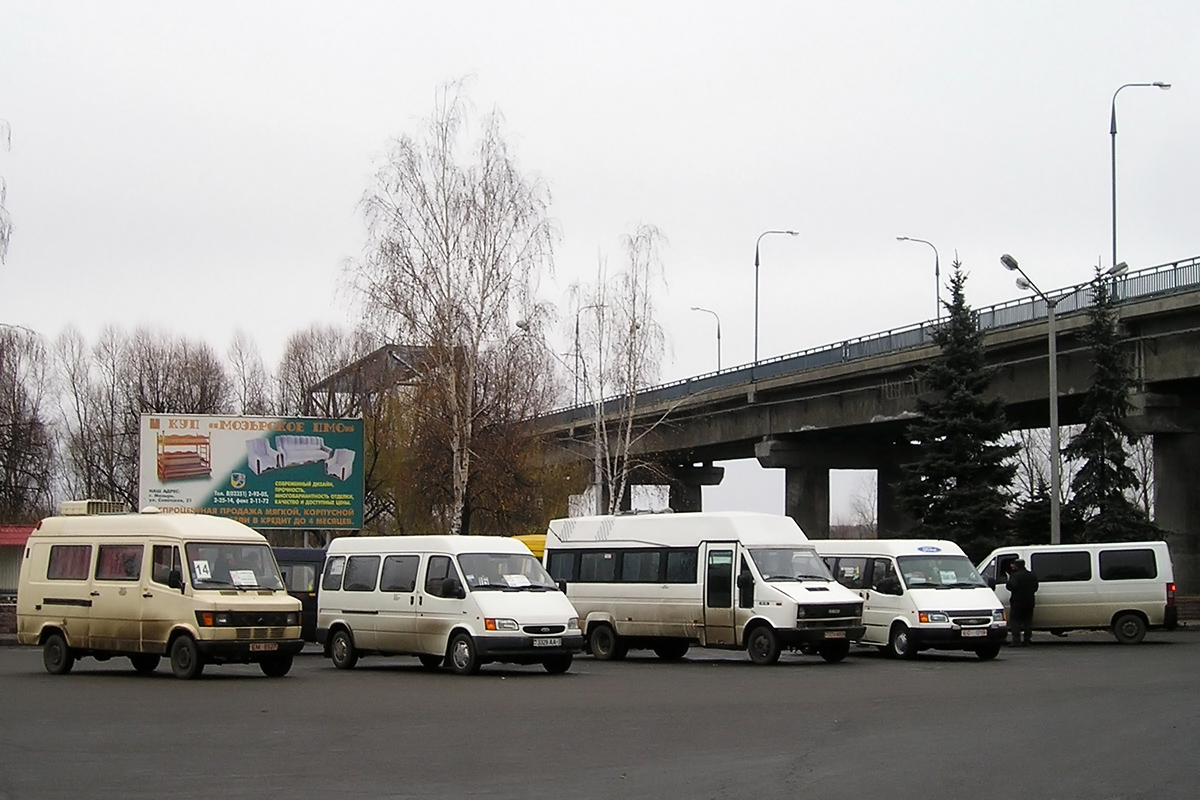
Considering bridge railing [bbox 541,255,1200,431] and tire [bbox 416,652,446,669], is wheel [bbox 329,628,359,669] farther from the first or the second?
bridge railing [bbox 541,255,1200,431]

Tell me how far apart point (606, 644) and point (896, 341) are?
86.6 feet

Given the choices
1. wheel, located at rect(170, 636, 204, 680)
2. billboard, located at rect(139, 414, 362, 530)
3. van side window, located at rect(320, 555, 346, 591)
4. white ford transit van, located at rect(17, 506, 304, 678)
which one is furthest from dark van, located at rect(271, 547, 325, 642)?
wheel, located at rect(170, 636, 204, 680)

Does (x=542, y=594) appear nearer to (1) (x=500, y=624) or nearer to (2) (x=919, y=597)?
(1) (x=500, y=624)

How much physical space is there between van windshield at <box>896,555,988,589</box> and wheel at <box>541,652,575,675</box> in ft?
23.3

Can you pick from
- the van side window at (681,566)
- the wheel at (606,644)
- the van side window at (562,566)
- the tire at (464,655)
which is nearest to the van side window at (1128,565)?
the van side window at (681,566)

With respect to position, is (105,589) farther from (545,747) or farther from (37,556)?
(545,747)

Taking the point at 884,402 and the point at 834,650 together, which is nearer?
the point at 834,650

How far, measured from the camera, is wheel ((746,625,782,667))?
26.2 metres

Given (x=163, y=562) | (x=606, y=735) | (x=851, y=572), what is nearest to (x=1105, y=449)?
(x=851, y=572)

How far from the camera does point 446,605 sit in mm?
24250

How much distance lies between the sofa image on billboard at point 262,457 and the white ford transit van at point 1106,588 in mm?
19247

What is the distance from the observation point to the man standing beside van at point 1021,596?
3170 centimetres

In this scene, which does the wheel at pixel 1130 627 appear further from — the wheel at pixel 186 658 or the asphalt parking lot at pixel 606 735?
the wheel at pixel 186 658

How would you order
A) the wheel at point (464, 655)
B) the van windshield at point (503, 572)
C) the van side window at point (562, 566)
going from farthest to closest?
the van side window at point (562, 566) → the van windshield at point (503, 572) → the wheel at point (464, 655)
